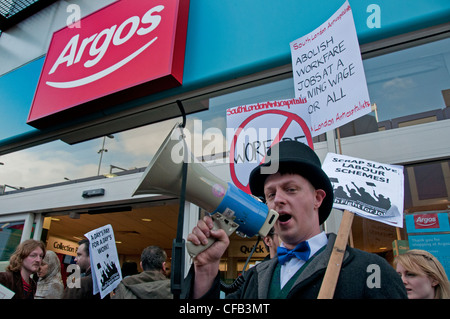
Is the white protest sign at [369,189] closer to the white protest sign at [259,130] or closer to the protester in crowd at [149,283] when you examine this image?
the white protest sign at [259,130]

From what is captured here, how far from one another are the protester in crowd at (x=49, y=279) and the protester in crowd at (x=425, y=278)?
3.13 m

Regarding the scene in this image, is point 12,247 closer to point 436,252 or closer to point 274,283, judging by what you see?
point 274,283

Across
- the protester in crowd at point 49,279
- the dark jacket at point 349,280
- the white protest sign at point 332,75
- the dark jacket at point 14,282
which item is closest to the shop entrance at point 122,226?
the protester in crowd at point 49,279

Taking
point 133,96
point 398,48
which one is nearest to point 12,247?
point 133,96

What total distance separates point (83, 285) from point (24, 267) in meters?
0.54

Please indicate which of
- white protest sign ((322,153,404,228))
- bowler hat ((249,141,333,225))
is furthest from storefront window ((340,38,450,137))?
bowler hat ((249,141,333,225))

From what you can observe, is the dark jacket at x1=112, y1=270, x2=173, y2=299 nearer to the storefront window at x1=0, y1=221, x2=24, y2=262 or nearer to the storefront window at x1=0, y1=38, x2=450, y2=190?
the storefront window at x1=0, y1=38, x2=450, y2=190

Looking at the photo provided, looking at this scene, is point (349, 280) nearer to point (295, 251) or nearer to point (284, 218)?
point (295, 251)

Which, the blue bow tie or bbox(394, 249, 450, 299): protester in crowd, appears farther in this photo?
bbox(394, 249, 450, 299): protester in crowd

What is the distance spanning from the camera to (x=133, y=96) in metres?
4.00

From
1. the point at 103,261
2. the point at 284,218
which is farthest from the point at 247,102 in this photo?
the point at 284,218

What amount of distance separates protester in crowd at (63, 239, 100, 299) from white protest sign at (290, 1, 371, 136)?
2.48m

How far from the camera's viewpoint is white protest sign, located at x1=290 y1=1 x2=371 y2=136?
7.35 ft

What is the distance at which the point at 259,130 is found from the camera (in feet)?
8.51
